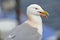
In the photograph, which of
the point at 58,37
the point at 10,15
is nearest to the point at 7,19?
the point at 10,15

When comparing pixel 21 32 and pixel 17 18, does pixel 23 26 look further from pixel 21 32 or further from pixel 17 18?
pixel 17 18

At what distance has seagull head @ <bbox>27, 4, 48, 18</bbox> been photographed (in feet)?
7.02

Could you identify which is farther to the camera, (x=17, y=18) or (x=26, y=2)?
(x=17, y=18)

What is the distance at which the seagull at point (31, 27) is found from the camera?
208cm

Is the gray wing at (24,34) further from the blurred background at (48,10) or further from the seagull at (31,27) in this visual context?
the blurred background at (48,10)

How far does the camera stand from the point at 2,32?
3156mm

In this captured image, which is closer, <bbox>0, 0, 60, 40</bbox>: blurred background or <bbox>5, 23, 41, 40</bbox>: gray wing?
<bbox>5, 23, 41, 40</bbox>: gray wing

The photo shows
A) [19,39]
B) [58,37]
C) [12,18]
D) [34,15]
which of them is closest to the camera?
[19,39]

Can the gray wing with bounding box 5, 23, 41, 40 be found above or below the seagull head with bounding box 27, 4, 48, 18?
below

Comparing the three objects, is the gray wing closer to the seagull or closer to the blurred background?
the seagull

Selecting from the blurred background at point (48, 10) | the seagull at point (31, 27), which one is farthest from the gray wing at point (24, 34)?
the blurred background at point (48, 10)

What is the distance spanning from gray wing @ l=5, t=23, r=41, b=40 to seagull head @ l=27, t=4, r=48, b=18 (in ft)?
0.30

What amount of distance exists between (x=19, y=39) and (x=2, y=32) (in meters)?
1.12

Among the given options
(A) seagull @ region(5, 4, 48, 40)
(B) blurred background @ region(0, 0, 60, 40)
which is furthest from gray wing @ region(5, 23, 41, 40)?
(B) blurred background @ region(0, 0, 60, 40)
